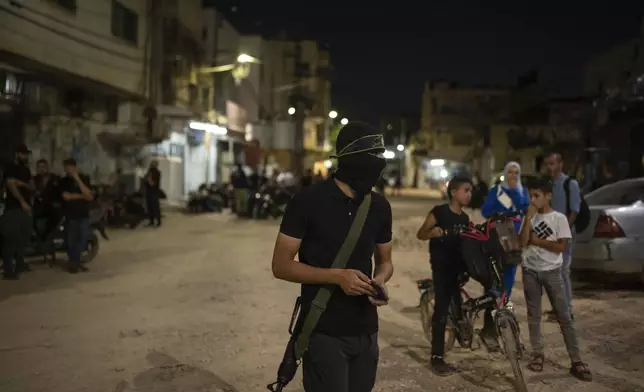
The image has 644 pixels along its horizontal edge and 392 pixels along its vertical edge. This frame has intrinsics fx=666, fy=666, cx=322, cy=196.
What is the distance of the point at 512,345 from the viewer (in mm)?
5371

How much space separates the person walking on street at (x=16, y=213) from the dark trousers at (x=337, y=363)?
7.83 metres

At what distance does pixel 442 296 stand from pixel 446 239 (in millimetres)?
506

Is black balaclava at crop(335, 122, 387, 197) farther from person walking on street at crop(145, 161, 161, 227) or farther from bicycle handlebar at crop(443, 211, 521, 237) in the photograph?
person walking on street at crop(145, 161, 161, 227)

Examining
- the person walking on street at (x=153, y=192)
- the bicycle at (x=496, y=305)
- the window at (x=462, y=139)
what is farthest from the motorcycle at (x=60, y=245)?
the window at (x=462, y=139)

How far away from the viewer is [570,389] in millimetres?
5473

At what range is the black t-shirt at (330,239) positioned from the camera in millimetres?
3148

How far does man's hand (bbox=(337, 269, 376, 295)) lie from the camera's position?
10.0 feet

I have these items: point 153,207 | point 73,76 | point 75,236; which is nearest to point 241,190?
point 153,207

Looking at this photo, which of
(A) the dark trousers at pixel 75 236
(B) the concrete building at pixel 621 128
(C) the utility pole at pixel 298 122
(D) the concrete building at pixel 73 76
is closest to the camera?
(A) the dark trousers at pixel 75 236

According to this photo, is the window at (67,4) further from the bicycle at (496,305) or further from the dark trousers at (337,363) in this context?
the dark trousers at (337,363)

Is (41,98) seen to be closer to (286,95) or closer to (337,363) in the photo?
(337,363)

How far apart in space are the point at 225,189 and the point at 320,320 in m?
23.7

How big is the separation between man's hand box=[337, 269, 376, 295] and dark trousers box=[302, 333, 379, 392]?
251mm

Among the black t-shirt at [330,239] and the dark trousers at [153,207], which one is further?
the dark trousers at [153,207]
